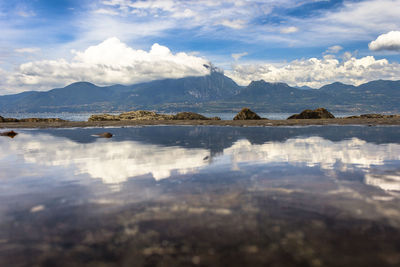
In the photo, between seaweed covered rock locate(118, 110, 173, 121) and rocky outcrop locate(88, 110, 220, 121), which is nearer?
rocky outcrop locate(88, 110, 220, 121)

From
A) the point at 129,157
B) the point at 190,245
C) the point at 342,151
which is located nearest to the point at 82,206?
the point at 190,245

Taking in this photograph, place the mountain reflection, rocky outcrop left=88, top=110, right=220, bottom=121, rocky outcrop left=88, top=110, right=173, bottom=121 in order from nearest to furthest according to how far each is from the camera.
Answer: the mountain reflection → rocky outcrop left=88, top=110, right=173, bottom=121 → rocky outcrop left=88, top=110, right=220, bottom=121

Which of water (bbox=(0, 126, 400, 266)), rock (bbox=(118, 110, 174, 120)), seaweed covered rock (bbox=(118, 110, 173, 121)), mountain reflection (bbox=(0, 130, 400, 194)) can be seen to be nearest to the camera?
water (bbox=(0, 126, 400, 266))

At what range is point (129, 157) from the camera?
17594mm

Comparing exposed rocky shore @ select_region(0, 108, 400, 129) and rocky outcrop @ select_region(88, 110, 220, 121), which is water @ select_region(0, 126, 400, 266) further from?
rocky outcrop @ select_region(88, 110, 220, 121)

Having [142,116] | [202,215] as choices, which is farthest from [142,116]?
[202,215]

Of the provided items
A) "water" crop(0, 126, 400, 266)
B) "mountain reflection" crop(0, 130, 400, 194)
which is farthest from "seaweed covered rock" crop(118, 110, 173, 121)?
"water" crop(0, 126, 400, 266)

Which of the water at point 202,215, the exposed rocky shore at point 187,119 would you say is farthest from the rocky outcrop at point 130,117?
the water at point 202,215

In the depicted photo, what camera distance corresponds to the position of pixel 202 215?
7.44 m

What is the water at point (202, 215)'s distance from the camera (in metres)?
5.45

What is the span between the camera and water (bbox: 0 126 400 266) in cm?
545

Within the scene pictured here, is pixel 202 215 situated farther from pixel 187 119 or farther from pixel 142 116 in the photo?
pixel 142 116

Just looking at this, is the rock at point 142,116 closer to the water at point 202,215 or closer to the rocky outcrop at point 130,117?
the rocky outcrop at point 130,117

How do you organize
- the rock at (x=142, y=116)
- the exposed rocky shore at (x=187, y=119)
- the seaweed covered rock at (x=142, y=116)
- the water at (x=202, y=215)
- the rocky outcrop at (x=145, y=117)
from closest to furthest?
the water at (x=202, y=215) < the exposed rocky shore at (x=187, y=119) < the rocky outcrop at (x=145, y=117) < the seaweed covered rock at (x=142, y=116) < the rock at (x=142, y=116)
